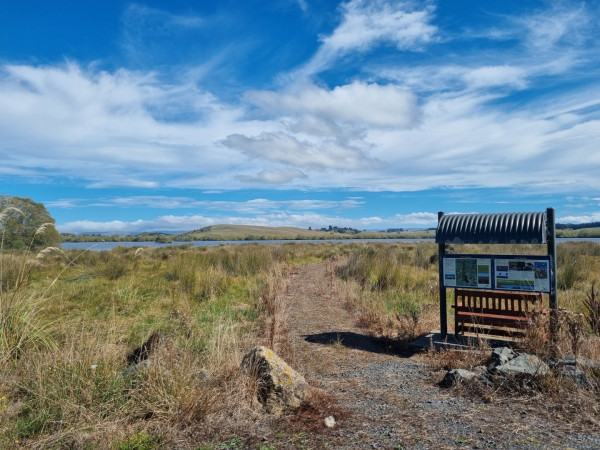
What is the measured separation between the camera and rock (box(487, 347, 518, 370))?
17.4ft

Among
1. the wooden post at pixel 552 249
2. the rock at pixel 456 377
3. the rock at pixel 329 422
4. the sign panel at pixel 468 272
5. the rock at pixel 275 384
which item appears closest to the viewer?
the rock at pixel 329 422

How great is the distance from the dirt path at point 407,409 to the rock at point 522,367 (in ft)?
1.40

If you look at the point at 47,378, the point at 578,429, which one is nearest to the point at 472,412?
the point at 578,429

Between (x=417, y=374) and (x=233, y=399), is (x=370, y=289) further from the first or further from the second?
(x=233, y=399)

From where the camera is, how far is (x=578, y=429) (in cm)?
392

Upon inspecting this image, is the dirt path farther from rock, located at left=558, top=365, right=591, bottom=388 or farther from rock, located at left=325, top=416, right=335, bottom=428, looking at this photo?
rock, located at left=558, top=365, right=591, bottom=388

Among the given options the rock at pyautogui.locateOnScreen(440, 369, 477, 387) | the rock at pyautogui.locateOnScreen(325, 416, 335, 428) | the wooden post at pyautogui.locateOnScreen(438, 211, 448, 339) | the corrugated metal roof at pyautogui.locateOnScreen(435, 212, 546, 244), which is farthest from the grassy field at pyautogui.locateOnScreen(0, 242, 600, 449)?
the corrugated metal roof at pyautogui.locateOnScreen(435, 212, 546, 244)

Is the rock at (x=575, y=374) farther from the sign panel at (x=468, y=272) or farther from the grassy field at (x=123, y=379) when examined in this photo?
the sign panel at (x=468, y=272)

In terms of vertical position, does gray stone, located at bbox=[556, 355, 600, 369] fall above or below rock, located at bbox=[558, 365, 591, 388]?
above

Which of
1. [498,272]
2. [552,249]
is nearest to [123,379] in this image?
[498,272]

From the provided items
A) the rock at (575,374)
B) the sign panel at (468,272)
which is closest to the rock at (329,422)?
the rock at (575,374)

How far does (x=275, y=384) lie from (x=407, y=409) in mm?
1444

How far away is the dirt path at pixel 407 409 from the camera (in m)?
3.77

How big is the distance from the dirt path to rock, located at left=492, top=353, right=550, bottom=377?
0.43 meters
